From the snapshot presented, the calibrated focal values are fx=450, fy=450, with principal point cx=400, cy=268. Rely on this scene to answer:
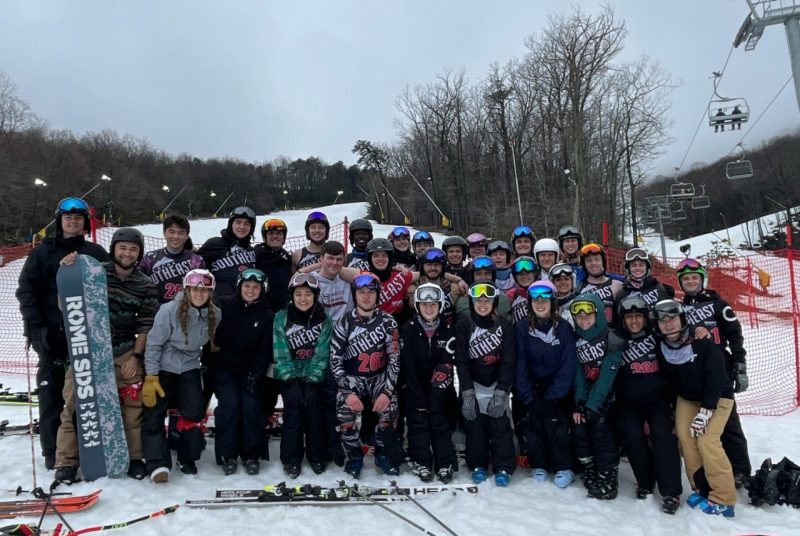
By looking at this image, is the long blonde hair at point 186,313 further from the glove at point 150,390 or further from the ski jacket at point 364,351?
the ski jacket at point 364,351

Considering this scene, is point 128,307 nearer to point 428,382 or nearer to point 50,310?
point 50,310

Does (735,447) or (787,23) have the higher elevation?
(787,23)

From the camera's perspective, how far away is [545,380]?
4.09 m

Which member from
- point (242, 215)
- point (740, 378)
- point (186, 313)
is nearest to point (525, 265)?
point (740, 378)

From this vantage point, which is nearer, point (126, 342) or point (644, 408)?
point (644, 408)

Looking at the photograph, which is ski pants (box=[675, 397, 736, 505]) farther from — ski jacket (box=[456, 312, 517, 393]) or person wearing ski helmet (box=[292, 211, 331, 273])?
person wearing ski helmet (box=[292, 211, 331, 273])

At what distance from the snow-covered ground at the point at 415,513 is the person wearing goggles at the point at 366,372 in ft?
0.73

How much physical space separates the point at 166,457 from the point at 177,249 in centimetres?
199

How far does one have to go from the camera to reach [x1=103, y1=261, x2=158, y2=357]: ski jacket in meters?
3.94

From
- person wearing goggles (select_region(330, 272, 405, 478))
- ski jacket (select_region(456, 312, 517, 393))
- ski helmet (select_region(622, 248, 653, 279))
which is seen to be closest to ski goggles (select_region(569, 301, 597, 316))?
ski jacket (select_region(456, 312, 517, 393))

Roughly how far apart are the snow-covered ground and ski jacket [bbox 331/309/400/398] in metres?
0.87

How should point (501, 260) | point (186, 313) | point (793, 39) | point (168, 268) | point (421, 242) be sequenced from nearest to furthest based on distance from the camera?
1. point (186, 313)
2. point (168, 268)
3. point (501, 260)
4. point (421, 242)
5. point (793, 39)

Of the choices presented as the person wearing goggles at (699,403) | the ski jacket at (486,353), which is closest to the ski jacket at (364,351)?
the ski jacket at (486,353)

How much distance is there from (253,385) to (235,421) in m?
0.35
